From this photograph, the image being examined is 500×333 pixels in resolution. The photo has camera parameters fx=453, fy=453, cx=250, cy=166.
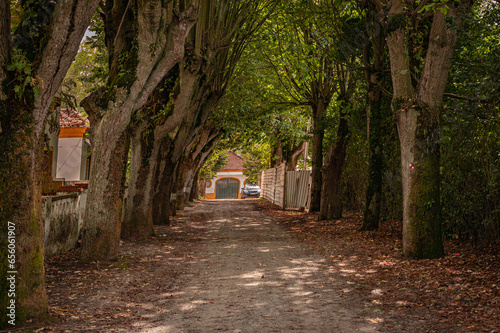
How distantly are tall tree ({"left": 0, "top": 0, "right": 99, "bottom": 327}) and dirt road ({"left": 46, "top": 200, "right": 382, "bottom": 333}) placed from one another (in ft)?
1.95

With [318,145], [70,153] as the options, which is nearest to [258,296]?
[318,145]

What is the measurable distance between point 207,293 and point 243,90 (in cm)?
1306

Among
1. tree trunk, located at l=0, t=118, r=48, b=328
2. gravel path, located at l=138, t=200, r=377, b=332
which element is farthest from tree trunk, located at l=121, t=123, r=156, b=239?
tree trunk, located at l=0, t=118, r=48, b=328

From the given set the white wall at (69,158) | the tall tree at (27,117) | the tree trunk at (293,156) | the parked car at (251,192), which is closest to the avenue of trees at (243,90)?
the tall tree at (27,117)

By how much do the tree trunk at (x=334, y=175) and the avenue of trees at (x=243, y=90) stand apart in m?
0.05

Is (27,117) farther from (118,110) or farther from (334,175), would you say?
(334,175)

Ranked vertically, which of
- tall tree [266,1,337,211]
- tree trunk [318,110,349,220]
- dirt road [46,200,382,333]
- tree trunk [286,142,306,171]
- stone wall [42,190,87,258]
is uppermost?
tall tree [266,1,337,211]

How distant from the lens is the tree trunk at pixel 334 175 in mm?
15445

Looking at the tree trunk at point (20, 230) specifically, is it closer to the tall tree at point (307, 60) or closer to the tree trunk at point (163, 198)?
the tall tree at point (307, 60)

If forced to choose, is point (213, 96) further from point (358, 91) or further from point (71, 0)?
point (71, 0)

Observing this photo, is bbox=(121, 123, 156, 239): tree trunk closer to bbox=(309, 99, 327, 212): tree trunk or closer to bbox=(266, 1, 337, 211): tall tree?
bbox=(266, 1, 337, 211): tall tree

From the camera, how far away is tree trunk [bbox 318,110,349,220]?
15445 mm

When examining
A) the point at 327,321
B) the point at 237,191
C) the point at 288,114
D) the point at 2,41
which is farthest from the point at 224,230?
the point at 237,191

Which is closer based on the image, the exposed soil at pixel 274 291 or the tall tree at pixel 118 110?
the exposed soil at pixel 274 291
